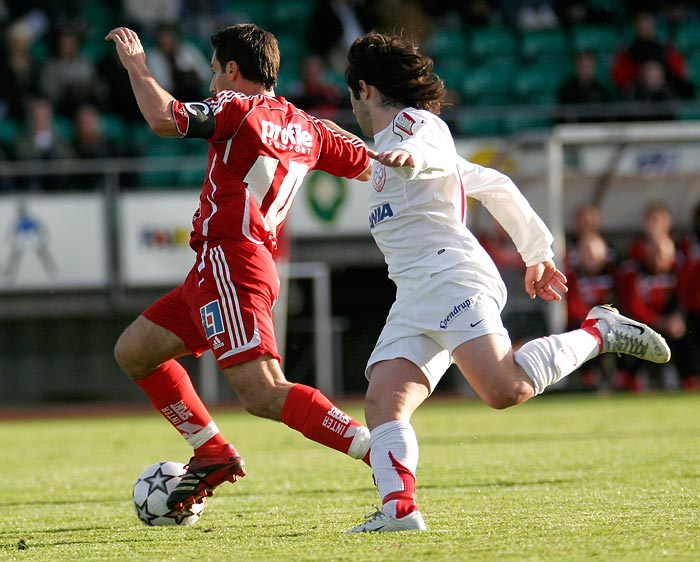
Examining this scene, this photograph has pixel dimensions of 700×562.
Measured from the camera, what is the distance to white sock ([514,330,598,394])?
4.28m

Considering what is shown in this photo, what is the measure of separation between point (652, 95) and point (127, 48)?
10.8 m

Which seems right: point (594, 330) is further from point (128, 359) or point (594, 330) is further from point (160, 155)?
point (160, 155)

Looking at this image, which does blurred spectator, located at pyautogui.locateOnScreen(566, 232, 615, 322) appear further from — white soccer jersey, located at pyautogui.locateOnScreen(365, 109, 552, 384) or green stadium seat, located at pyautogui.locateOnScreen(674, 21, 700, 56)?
white soccer jersey, located at pyautogui.locateOnScreen(365, 109, 552, 384)

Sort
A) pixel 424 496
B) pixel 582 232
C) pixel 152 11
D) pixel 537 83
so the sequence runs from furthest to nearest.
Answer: pixel 152 11
pixel 537 83
pixel 582 232
pixel 424 496

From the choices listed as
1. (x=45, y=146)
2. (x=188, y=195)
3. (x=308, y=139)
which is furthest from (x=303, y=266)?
(x=308, y=139)

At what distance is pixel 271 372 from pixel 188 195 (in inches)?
354

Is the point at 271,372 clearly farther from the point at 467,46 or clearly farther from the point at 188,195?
the point at 467,46

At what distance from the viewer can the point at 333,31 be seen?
15.1 meters

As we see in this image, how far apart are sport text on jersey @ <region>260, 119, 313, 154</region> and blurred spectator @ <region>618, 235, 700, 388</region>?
8628mm

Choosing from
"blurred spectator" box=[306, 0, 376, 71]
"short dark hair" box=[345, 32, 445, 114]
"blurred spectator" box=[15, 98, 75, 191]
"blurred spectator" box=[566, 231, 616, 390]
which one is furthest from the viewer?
"blurred spectator" box=[306, 0, 376, 71]

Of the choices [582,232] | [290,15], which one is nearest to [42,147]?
[290,15]

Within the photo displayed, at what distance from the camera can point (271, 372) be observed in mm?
4660

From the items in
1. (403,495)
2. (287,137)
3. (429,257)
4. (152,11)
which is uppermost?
(152,11)

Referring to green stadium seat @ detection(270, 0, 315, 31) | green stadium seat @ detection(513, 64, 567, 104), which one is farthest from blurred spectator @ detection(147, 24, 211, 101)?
green stadium seat @ detection(513, 64, 567, 104)
